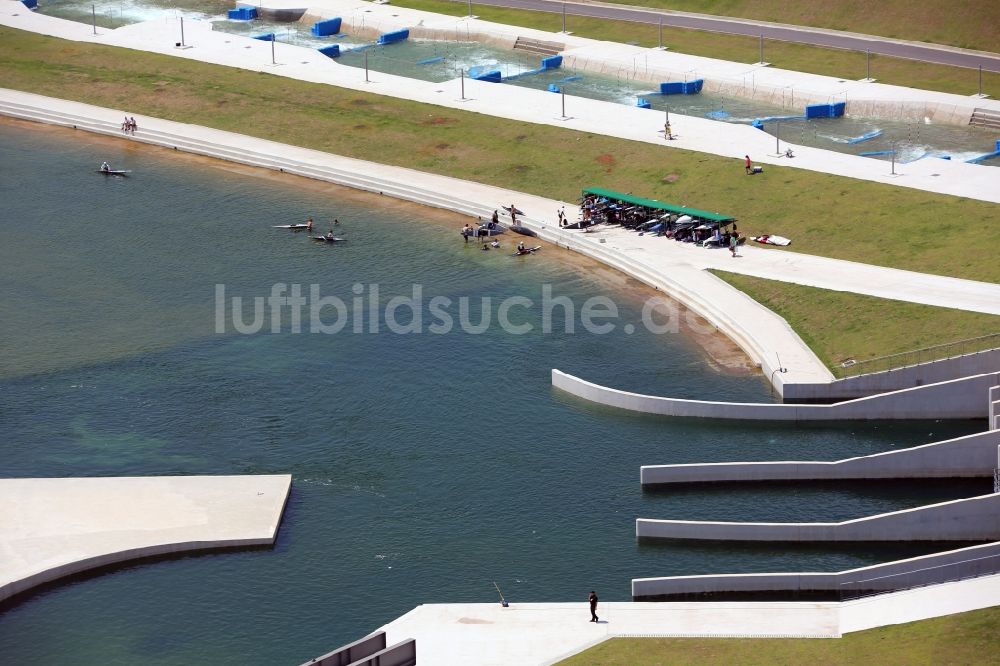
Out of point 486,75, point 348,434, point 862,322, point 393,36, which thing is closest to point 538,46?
point 486,75

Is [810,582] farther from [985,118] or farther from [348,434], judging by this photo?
[985,118]

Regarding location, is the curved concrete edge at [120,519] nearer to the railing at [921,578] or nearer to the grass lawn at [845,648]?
the grass lawn at [845,648]

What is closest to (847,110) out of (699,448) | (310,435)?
(699,448)

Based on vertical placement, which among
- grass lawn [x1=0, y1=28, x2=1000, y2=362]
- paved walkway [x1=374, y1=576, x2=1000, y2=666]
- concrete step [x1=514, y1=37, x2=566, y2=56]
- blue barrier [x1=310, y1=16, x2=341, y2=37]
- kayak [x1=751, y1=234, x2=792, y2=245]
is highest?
blue barrier [x1=310, y1=16, x2=341, y2=37]

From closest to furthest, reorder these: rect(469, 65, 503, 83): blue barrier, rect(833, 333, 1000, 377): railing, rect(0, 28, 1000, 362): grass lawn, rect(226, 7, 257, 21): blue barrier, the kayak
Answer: rect(833, 333, 1000, 377): railing < rect(0, 28, 1000, 362): grass lawn < the kayak < rect(469, 65, 503, 83): blue barrier < rect(226, 7, 257, 21): blue barrier

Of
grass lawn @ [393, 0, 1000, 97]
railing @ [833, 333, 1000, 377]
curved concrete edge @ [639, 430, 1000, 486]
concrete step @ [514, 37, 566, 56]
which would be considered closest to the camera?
curved concrete edge @ [639, 430, 1000, 486]

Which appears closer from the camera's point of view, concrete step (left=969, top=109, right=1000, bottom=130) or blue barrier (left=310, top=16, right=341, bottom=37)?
concrete step (left=969, top=109, right=1000, bottom=130)

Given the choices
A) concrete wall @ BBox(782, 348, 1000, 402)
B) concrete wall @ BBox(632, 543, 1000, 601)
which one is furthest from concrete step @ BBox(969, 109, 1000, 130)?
concrete wall @ BBox(632, 543, 1000, 601)

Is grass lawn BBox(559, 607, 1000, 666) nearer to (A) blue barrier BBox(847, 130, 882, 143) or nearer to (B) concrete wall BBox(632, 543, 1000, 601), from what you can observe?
(B) concrete wall BBox(632, 543, 1000, 601)
